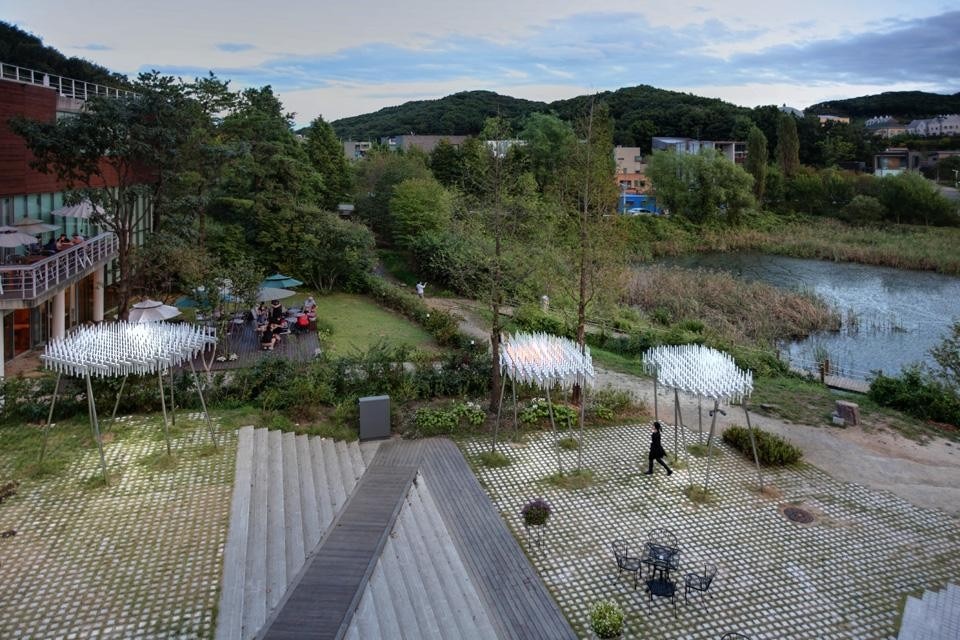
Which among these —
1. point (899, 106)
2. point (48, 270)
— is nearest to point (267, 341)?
point (48, 270)

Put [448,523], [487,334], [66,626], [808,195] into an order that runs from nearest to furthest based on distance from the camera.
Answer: [66,626], [448,523], [487,334], [808,195]

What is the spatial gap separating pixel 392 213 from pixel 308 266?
393 inches

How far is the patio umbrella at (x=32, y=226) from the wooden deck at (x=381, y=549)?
50.0 ft

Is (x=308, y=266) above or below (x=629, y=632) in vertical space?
above

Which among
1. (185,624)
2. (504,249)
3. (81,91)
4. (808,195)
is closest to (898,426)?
(504,249)

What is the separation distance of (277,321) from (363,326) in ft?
12.5

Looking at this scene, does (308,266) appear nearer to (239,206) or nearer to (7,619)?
(239,206)

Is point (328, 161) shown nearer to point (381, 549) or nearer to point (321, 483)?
point (321, 483)

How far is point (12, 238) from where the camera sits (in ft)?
59.9

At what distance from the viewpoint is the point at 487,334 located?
80.1ft

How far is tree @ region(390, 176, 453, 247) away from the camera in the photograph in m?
38.8

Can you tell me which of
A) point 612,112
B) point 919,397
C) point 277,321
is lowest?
point 919,397

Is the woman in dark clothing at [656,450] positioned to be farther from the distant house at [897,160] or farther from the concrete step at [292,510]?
the distant house at [897,160]

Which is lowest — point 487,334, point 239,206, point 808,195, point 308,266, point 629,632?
point 629,632
